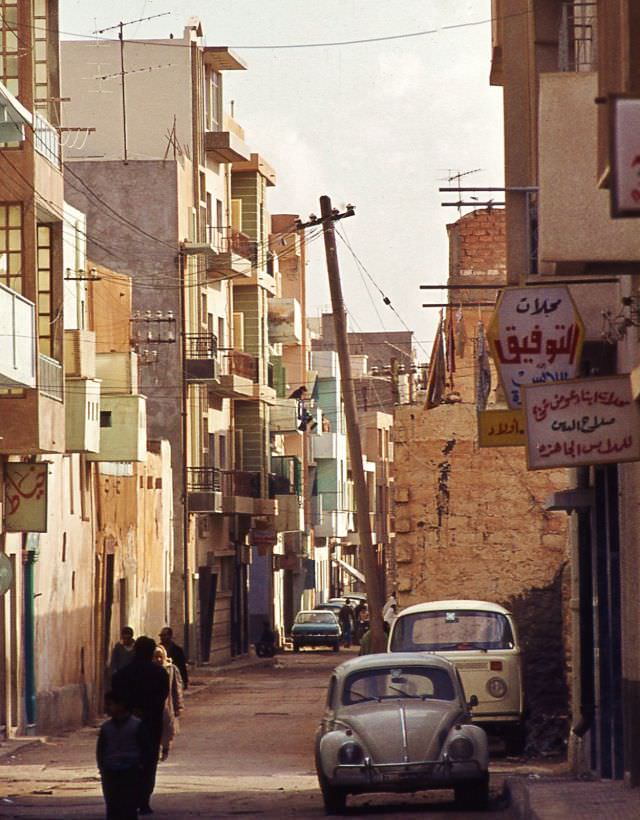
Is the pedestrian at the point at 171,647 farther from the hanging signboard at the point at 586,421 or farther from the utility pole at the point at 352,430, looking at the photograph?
the hanging signboard at the point at 586,421

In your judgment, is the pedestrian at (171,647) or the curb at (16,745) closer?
the pedestrian at (171,647)

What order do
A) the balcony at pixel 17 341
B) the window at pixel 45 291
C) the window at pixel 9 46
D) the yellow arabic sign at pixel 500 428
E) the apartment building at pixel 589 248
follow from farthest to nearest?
the window at pixel 45 291
the window at pixel 9 46
the balcony at pixel 17 341
the yellow arabic sign at pixel 500 428
the apartment building at pixel 589 248

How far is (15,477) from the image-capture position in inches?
1224

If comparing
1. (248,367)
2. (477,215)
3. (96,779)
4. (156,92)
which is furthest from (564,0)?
(248,367)

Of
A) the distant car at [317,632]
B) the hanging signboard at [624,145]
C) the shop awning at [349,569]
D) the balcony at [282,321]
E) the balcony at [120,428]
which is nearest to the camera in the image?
the hanging signboard at [624,145]

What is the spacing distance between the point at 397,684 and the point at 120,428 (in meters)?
18.0

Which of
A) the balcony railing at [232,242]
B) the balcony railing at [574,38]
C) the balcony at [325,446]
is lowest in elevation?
the balcony railing at [574,38]

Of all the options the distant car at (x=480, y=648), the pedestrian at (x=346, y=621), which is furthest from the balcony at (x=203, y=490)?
the distant car at (x=480, y=648)

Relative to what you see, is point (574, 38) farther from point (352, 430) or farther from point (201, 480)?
Answer: point (201, 480)

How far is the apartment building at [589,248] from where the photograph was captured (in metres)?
15.2

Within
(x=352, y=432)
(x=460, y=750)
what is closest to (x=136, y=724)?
(x=460, y=750)

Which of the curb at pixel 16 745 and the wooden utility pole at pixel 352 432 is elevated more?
the wooden utility pole at pixel 352 432

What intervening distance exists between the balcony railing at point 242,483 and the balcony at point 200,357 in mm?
4696

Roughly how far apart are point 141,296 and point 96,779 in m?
33.4
